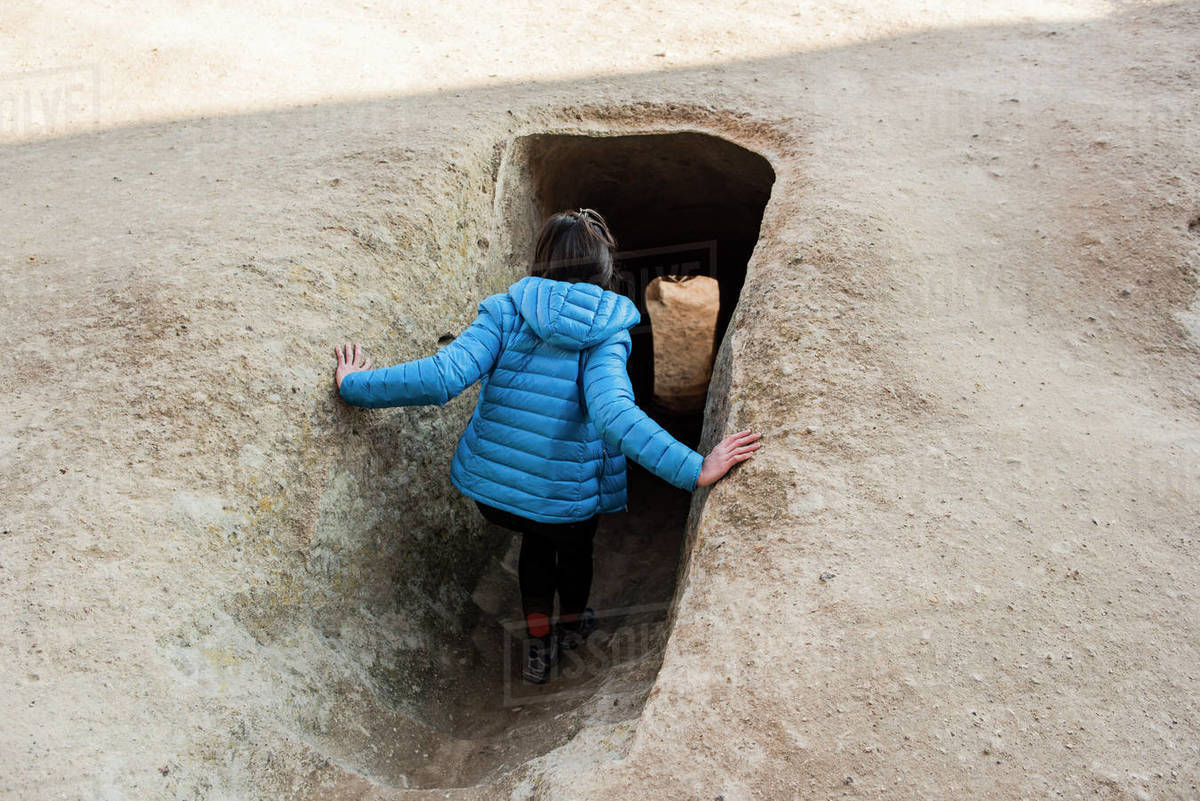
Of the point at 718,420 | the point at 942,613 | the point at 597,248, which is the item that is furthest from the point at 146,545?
the point at 942,613

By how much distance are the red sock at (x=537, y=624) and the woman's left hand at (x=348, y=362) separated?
42.9 inches

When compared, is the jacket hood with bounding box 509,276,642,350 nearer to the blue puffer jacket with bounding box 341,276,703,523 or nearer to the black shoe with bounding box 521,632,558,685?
the blue puffer jacket with bounding box 341,276,703,523

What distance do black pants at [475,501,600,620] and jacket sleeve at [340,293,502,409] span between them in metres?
0.46

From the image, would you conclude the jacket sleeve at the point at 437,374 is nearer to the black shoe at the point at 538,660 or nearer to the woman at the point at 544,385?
the woman at the point at 544,385

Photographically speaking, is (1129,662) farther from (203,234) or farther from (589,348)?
(203,234)

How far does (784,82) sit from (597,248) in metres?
2.38

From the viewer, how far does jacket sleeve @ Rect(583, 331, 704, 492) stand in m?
2.62

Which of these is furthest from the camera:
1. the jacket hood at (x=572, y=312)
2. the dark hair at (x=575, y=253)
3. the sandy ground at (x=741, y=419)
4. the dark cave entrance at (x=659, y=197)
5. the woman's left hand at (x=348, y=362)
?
the dark cave entrance at (x=659, y=197)

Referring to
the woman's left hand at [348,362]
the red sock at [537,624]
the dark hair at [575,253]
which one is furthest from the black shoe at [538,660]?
the dark hair at [575,253]

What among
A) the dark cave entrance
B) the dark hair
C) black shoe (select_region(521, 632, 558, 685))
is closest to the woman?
the dark hair

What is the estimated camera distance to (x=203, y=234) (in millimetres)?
3516

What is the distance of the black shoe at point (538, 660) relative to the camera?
3.40 meters

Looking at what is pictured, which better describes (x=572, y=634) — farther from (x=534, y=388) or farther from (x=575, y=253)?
(x=575, y=253)

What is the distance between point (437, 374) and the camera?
2.83m
